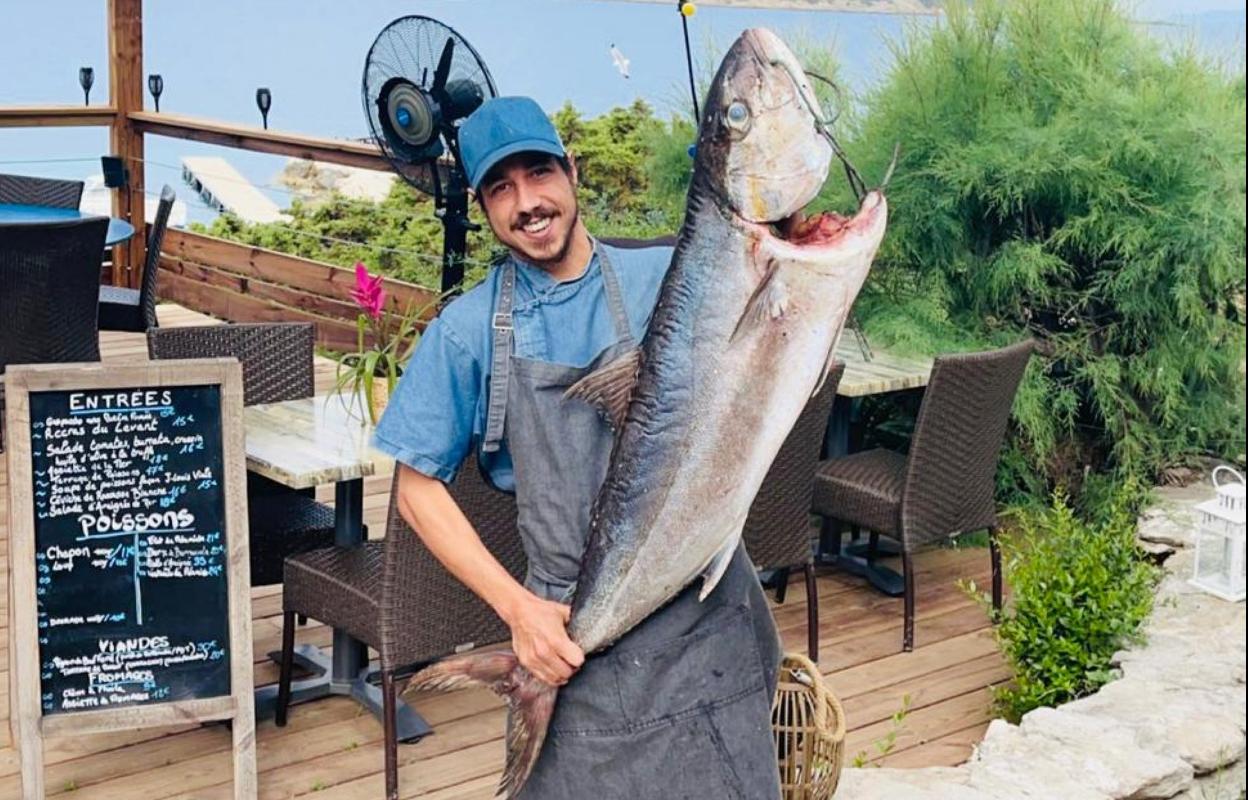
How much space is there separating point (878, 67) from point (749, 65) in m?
5.10

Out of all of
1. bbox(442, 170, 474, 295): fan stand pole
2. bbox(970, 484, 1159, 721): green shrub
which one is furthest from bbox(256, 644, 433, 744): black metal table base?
bbox(442, 170, 474, 295): fan stand pole

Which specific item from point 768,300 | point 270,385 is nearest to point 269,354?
point 270,385

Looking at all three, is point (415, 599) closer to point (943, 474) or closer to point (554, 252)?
point (554, 252)

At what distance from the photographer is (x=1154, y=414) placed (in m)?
6.29

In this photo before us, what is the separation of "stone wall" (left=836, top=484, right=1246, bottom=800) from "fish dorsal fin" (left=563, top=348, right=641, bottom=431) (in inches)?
59.9

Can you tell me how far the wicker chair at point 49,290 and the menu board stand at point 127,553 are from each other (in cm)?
248

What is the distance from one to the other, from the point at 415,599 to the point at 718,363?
206cm

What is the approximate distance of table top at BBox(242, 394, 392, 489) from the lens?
4297 mm

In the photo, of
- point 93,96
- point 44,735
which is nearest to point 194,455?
point 44,735

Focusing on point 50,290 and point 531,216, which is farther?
point 50,290

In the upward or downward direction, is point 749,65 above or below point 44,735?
above

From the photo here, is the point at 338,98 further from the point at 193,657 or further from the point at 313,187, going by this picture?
the point at 193,657

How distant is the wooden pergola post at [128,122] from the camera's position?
984 centimetres

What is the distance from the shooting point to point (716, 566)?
2.34 meters
